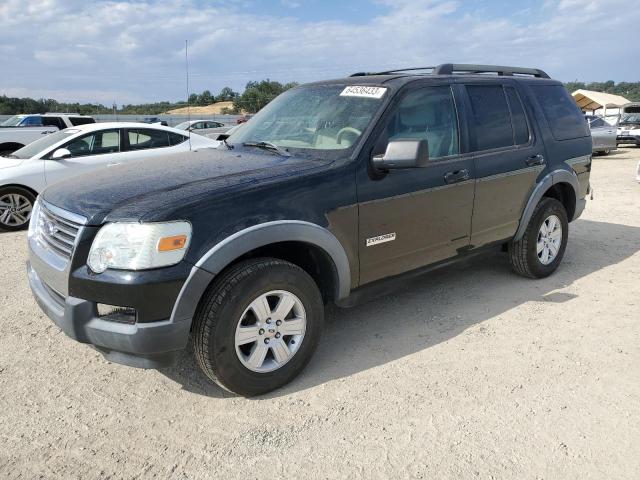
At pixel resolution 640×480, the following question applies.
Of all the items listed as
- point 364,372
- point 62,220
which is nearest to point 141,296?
point 62,220

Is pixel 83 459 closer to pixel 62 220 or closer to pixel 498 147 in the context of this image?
pixel 62 220

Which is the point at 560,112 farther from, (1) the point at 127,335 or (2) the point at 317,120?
(1) the point at 127,335

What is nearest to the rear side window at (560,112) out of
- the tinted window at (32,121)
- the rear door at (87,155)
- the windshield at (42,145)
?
the rear door at (87,155)

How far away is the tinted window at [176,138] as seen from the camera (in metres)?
8.90

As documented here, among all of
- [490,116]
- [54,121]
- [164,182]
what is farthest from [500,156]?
[54,121]

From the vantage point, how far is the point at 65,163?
7.91 m

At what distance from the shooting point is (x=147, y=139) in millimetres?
8625

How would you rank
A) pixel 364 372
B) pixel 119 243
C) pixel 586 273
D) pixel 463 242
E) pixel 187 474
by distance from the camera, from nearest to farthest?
pixel 187 474 < pixel 119 243 < pixel 364 372 < pixel 463 242 < pixel 586 273

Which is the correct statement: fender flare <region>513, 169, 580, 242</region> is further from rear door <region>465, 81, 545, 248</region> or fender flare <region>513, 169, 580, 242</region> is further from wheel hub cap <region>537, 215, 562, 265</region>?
wheel hub cap <region>537, 215, 562, 265</region>

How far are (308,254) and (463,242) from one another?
1.47 m

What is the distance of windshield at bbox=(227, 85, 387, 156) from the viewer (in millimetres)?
3592

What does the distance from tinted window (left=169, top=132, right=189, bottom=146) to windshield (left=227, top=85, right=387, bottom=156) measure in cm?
491

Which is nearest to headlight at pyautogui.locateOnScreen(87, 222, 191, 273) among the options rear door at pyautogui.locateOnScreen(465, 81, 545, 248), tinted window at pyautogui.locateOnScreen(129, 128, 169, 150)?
rear door at pyautogui.locateOnScreen(465, 81, 545, 248)

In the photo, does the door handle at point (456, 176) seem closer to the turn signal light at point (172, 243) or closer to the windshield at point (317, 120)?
the windshield at point (317, 120)
